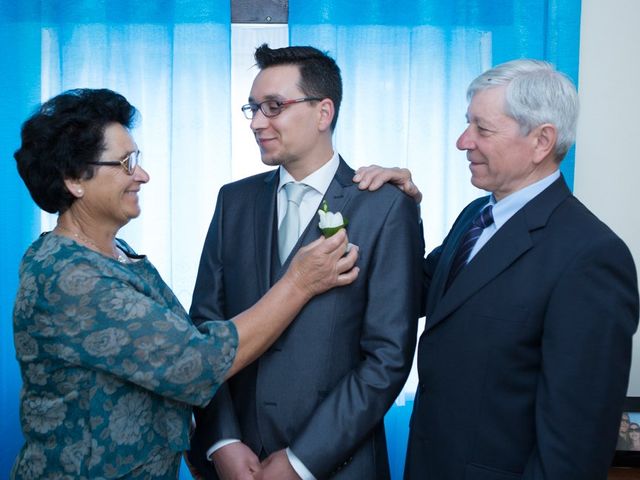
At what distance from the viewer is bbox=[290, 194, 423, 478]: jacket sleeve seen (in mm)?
1648

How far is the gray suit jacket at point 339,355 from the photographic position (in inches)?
65.7

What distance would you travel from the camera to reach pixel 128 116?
1732mm

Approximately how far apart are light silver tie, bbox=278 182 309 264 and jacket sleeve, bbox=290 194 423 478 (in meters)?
0.24

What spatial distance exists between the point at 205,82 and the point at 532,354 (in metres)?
2.21

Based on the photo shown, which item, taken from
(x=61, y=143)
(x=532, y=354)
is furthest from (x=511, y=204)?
(x=61, y=143)

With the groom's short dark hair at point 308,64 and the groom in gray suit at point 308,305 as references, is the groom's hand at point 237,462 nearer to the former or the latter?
the groom in gray suit at point 308,305

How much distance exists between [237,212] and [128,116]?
407 mm

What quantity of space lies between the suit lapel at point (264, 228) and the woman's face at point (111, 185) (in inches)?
13.7

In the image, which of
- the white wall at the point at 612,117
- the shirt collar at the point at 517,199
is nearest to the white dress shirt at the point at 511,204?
the shirt collar at the point at 517,199

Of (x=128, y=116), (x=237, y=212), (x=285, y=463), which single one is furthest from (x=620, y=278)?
(x=128, y=116)

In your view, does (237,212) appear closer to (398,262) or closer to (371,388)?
(398,262)

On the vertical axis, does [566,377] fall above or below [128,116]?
below

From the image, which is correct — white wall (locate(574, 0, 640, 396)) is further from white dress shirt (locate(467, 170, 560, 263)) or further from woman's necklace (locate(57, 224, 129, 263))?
woman's necklace (locate(57, 224, 129, 263))

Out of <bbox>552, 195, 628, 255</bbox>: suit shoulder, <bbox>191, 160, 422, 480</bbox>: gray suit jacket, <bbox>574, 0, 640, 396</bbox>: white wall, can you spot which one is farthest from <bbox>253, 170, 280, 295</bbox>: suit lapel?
<bbox>574, 0, 640, 396</bbox>: white wall
